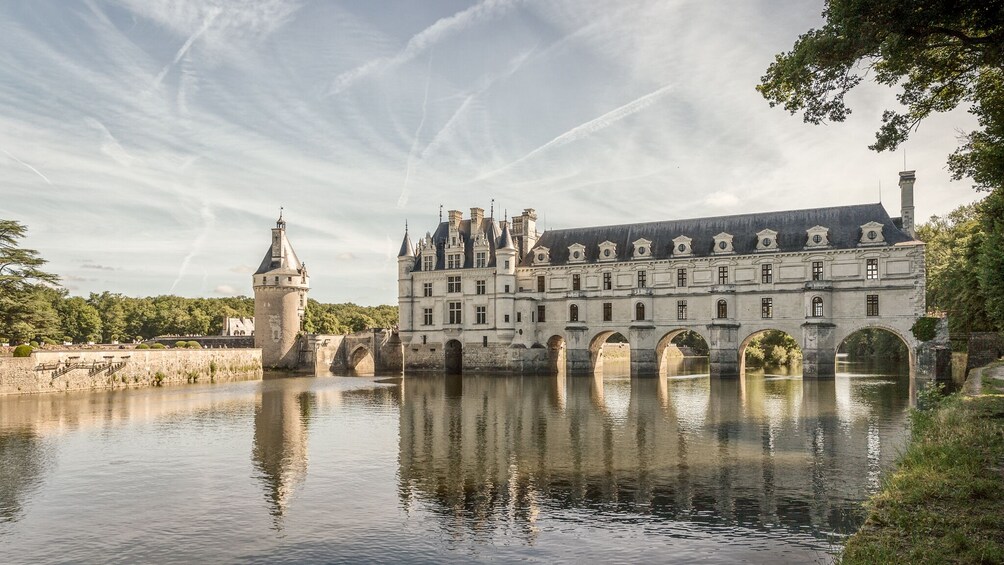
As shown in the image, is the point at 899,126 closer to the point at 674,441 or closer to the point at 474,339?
the point at 674,441

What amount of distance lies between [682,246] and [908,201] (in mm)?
13488

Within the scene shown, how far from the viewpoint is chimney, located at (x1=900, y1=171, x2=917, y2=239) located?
139 feet

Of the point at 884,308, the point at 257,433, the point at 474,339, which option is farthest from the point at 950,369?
the point at 257,433

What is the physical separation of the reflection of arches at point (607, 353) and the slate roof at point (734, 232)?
6.00m

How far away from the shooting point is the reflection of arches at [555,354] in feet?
176

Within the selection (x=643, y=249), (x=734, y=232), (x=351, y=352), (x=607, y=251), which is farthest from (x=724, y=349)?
(x=351, y=352)

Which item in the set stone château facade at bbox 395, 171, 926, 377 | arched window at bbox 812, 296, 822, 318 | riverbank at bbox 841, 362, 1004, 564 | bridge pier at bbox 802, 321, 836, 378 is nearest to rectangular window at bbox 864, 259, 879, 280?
stone château facade at bbox 395, 171, 926, 377

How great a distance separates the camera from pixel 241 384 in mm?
46844

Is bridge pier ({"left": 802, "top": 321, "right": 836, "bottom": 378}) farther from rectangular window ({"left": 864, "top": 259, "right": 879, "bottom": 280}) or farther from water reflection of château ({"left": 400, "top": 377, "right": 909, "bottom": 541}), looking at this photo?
water reflection of château ({"left": 400, "top": 377, "right": 909, "bottom": 541})

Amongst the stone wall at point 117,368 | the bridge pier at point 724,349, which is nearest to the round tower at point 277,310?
the stone wall at point 117,368

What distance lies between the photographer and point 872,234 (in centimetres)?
4266

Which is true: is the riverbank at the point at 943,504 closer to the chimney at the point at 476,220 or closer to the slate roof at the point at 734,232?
the slate roof at the point at 734,232

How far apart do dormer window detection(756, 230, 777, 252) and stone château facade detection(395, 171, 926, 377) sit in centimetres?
9

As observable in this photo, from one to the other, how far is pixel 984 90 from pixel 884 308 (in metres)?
31.8
